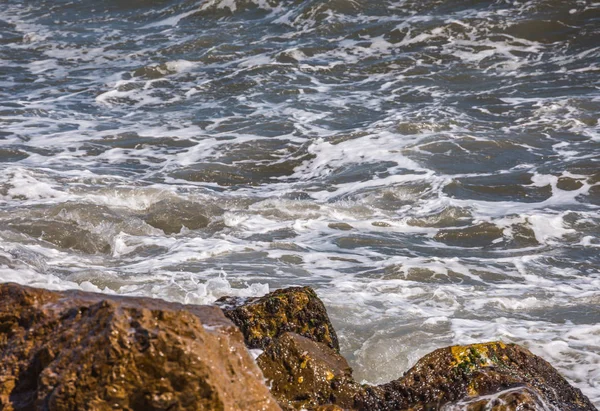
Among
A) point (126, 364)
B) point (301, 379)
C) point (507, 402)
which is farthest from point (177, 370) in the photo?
point (507, 402)

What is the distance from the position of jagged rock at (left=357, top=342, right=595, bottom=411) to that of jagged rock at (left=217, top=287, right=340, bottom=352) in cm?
66

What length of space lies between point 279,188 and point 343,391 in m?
5.53

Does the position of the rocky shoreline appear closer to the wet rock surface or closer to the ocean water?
the wet rock surface

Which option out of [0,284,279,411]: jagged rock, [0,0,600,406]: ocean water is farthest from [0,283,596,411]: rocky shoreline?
[0,0,600,406]: ocean water

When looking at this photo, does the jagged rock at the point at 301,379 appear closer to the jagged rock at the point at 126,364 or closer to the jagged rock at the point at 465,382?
the jagged rock at the point at 465,382

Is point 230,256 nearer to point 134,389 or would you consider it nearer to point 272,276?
point 272,276

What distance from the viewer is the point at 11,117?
459 inches

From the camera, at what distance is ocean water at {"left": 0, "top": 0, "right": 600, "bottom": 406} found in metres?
5.85

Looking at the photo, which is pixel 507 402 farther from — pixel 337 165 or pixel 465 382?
pixel 337 165

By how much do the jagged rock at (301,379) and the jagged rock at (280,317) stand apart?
519 mm

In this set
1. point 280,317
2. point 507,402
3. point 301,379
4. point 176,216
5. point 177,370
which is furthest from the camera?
point 176,216

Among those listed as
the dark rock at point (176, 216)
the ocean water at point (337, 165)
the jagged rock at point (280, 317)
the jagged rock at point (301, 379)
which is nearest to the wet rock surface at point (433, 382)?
the jagged rock at point (301, 379)

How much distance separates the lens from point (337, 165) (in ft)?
31.0

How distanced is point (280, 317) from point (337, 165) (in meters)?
5.55
